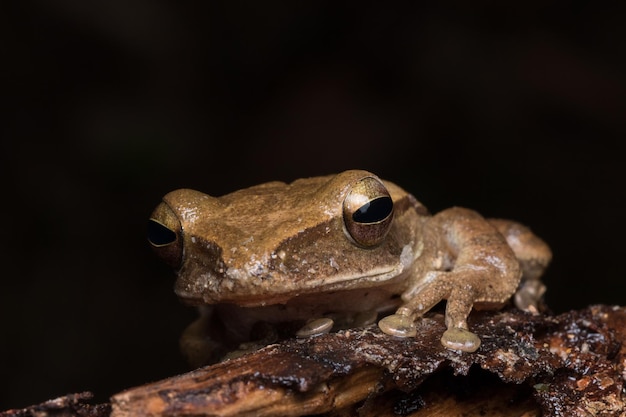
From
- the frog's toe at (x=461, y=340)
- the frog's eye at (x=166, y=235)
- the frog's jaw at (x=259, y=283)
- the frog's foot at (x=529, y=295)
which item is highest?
the frog's eye at (x=166, y=235)

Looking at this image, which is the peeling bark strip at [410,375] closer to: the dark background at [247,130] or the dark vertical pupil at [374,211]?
the dark vertical pupil at [374,211]

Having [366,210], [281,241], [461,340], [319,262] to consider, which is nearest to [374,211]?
[366,210]

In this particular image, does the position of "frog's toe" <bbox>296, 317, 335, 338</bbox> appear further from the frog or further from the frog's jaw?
the frog's jaw

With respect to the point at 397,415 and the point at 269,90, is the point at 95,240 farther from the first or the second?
the point at 397,415

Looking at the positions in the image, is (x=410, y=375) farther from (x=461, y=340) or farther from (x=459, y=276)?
(x=459, y=276)

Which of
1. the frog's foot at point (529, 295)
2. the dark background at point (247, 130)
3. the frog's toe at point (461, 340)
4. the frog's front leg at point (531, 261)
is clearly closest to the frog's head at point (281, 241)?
the frog's toe at point (461, 340)

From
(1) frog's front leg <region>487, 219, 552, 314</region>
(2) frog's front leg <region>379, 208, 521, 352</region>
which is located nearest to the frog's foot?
(1) frog's front leg <region>487, 219, 552, 314</region>

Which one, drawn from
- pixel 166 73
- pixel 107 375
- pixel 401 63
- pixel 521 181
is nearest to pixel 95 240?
pixel 107 375
